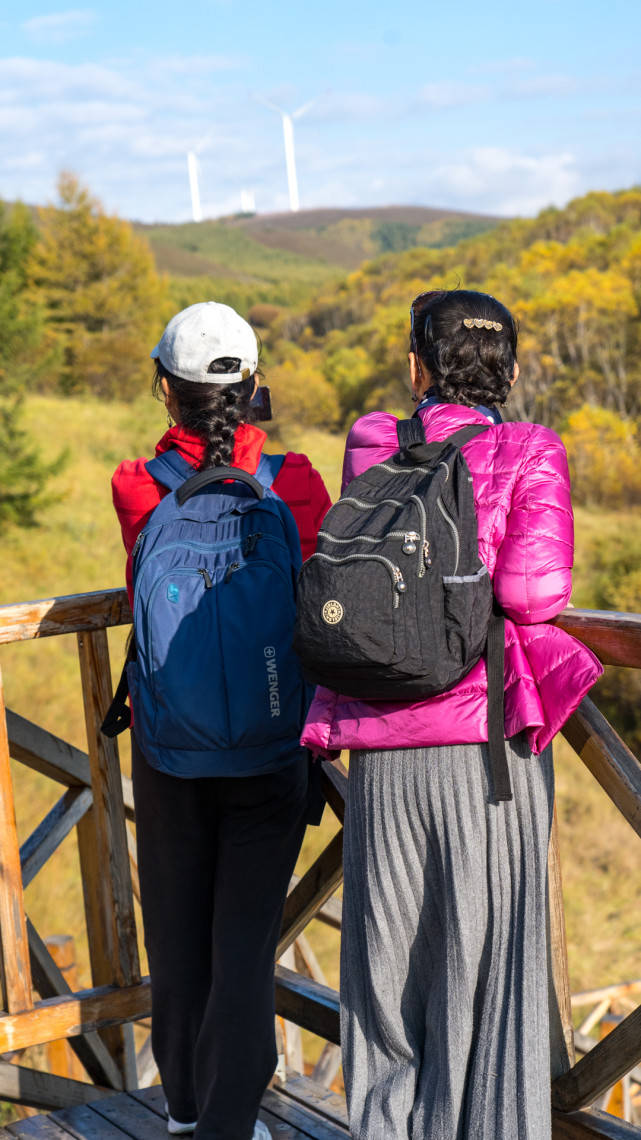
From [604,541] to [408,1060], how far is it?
25.5 metres

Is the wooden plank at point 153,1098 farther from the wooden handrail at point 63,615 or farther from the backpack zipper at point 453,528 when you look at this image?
the backpack zipper at point 453,528

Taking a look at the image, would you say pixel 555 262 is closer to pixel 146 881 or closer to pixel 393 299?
pixel 393 299

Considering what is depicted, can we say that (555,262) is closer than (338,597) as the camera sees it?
No

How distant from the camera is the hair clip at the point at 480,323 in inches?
69.4

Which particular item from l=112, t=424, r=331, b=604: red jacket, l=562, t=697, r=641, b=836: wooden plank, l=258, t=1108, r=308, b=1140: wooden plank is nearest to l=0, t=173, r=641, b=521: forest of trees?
l=258, t=1108, r=308, b=1140: wooden plank

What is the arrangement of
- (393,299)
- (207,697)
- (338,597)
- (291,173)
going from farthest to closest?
(393,299) → (291,173) → (207,697) → (338,597)

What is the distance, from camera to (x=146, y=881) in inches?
82.4

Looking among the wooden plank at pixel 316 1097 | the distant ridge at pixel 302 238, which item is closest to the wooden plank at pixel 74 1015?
the wooden plank at pixel 316 1097

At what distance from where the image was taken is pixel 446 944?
1716 millimetres

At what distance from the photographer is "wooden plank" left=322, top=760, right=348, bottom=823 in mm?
2430

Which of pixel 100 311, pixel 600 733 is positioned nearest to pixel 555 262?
pixel 100 311

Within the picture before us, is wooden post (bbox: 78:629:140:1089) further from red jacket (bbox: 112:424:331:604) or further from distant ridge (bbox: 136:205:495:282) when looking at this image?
distant ridge (bbox: 136:205:495:282)

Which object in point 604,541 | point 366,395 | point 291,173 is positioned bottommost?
point 604,541

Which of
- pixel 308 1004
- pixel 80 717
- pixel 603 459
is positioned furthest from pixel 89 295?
pixel 308 1004
